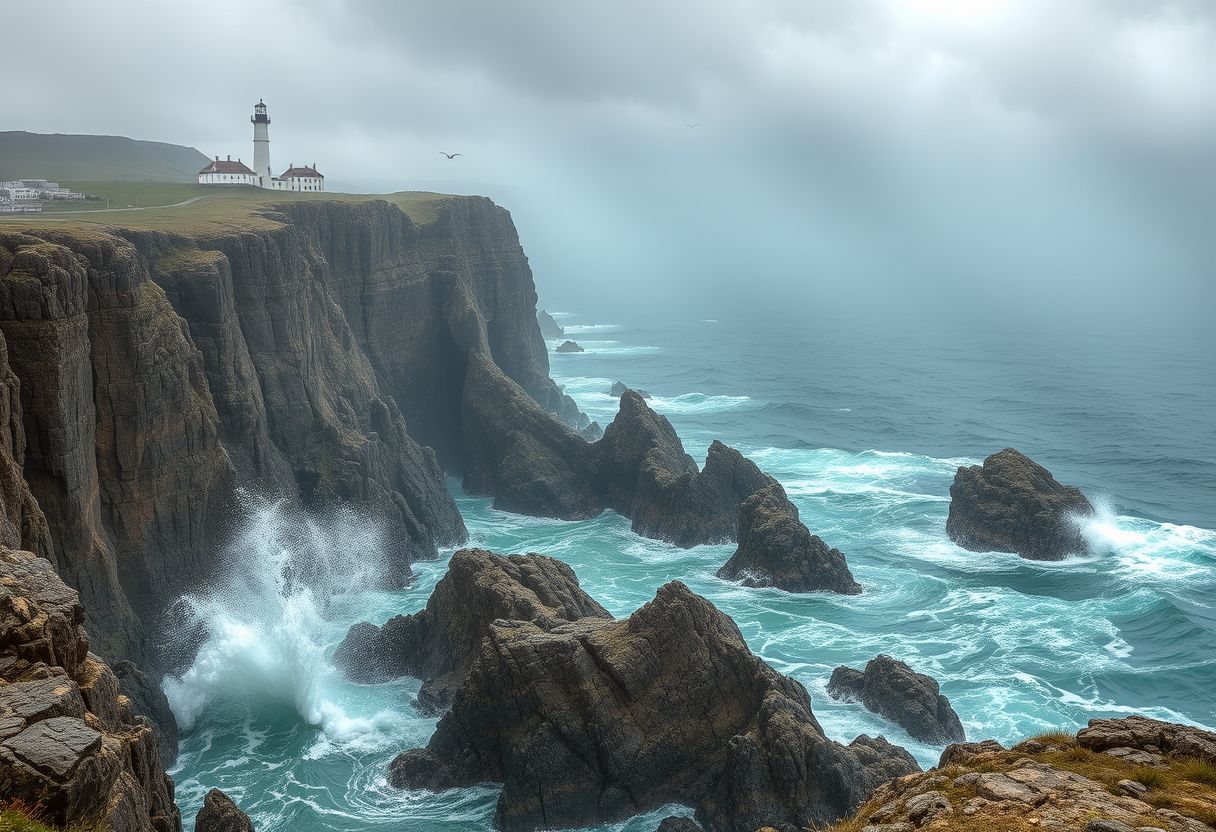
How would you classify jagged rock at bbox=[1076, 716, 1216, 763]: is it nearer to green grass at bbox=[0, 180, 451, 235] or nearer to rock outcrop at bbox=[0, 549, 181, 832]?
rock outcrop at bbox=[0, 549, 181, 832]

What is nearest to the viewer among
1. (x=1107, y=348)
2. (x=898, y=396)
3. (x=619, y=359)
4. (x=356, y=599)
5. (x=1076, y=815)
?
(x=1076, y=815)

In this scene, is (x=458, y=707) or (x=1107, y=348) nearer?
(x=458, y=707)

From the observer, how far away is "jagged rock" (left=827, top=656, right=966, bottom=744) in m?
41.4

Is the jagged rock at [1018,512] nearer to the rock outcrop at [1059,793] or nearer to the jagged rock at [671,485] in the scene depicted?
the jagged rock at [671,485]

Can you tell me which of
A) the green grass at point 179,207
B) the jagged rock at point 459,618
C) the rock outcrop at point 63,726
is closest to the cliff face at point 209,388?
the green grass at point 179,207

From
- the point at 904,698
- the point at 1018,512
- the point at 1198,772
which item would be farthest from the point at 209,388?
the point at 1018,512

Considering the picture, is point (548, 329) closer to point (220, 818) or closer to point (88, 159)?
point (88, 159)

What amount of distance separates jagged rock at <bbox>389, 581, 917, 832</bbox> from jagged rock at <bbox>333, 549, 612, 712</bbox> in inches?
179

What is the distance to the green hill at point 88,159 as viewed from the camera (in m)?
103

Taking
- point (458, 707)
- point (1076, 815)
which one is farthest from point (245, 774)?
point (1076, 815)

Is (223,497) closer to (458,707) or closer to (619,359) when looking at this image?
(458,707)

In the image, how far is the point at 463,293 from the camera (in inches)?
3324

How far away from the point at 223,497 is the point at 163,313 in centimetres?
872

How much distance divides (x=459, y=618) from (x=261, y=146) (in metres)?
66.3
